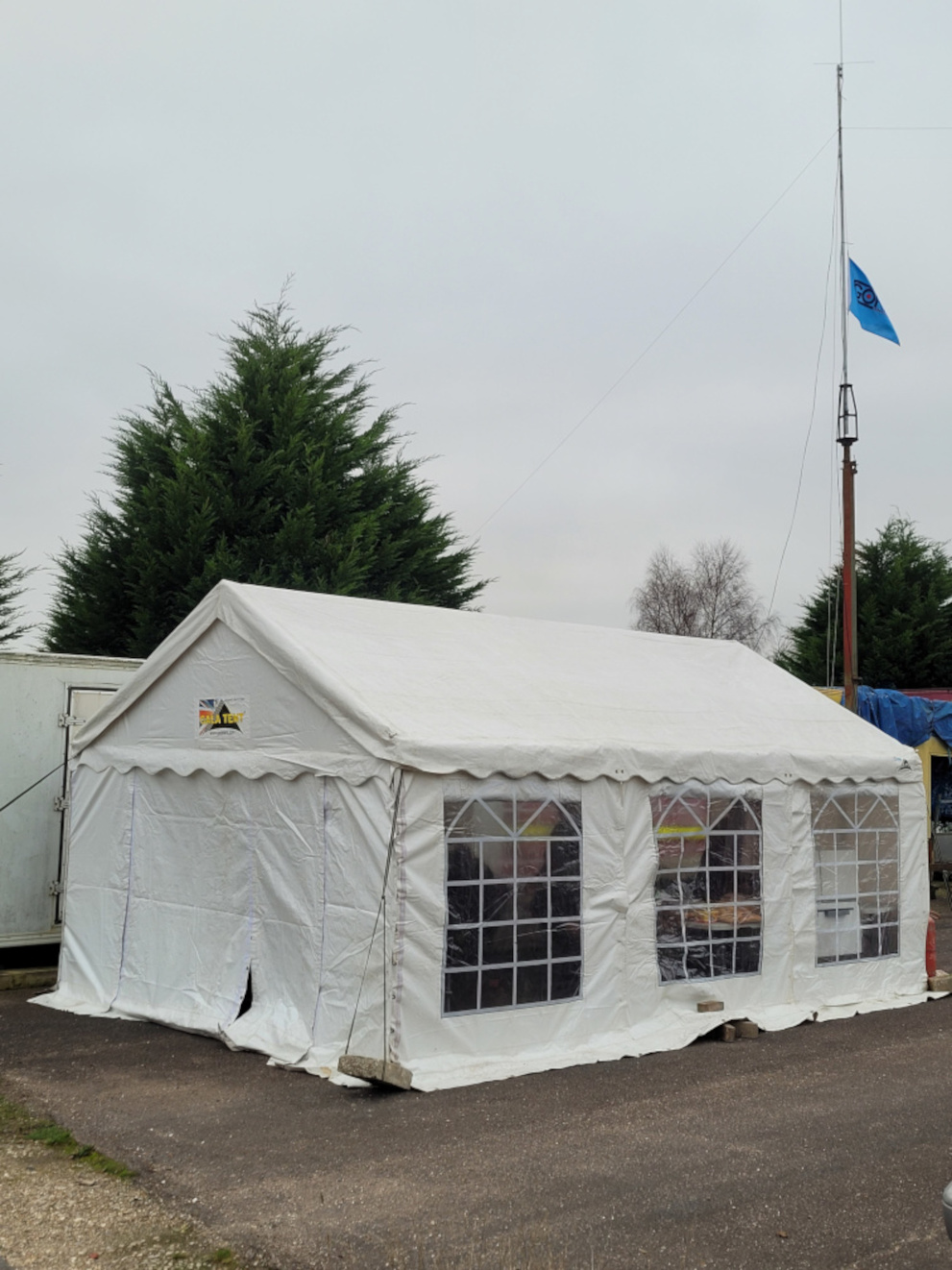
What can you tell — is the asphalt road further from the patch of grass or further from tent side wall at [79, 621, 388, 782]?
tent side wall at [79, 621, 388, 782]

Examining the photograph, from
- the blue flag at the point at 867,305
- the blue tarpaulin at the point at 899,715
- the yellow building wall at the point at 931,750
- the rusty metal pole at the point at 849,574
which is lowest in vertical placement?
the yellow building wall at the point at 931,750

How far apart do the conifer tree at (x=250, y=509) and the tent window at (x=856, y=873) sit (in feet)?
36.4

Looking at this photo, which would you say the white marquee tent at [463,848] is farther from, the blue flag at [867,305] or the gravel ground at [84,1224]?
the blue flag at [867,305]

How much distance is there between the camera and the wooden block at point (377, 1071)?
6977mm

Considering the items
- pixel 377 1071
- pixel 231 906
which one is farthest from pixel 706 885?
pixel 231 906

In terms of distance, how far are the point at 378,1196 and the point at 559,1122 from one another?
58.9 inches

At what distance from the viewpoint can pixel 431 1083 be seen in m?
7.16

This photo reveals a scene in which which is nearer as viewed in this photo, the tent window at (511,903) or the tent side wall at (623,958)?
the tent side wall at (623,958)

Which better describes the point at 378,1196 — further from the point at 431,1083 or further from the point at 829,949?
the point at 829,949

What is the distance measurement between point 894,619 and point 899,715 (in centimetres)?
1267

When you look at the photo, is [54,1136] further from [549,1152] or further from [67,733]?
[67,733]

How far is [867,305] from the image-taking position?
16.2 metres

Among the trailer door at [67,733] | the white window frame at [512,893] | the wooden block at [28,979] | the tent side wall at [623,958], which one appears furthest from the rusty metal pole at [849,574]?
the wooden block at [28,979]

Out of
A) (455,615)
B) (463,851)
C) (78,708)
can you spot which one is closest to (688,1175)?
(463,851)
